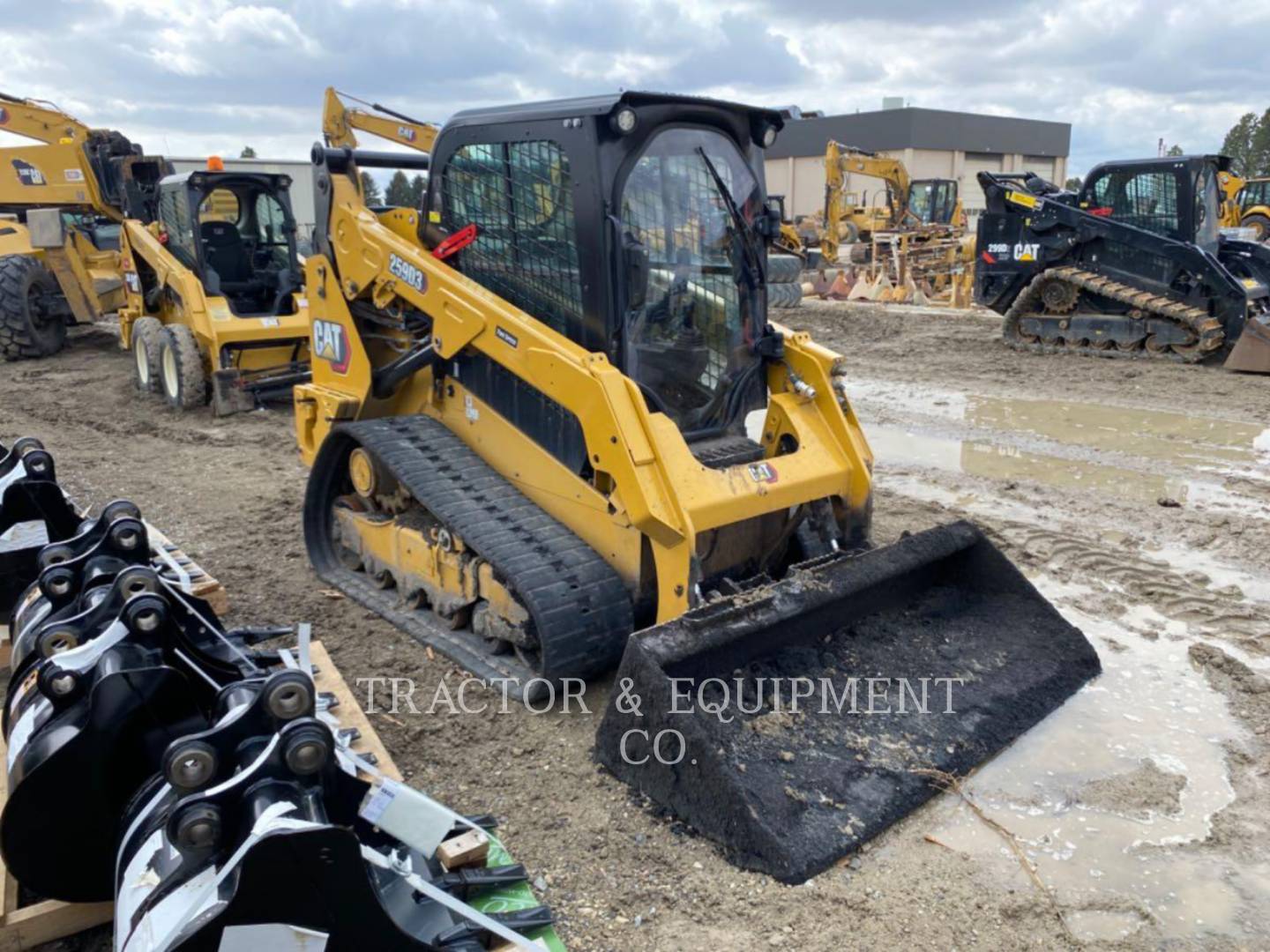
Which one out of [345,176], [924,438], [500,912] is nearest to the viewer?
[500,912]

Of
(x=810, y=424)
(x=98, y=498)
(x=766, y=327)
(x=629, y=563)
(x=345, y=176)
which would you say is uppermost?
(x=345, y=176)

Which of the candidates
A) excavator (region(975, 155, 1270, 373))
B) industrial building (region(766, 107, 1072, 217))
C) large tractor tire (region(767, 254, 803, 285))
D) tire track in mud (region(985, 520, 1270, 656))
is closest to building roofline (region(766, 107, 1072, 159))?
industrial building (region(766, 107, 1072, 217))

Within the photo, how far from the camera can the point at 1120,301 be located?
466 inches

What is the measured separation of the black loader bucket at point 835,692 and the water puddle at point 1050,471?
300 centimetres

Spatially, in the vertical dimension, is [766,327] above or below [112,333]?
above

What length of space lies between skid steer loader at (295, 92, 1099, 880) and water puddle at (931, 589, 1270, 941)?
5.7 inches

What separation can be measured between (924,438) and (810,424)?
4.27m

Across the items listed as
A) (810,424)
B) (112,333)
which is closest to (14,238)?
(112,333)

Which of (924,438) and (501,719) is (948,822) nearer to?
(501,719)

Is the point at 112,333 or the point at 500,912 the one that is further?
the point at 112,333

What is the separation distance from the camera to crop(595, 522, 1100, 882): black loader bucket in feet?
9.91

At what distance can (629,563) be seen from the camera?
3.82m

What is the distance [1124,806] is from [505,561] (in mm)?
2290

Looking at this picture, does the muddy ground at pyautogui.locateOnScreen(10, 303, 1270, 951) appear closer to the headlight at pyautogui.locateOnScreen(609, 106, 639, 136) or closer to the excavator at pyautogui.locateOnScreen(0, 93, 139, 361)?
the headlight at pyautogui.locateOnScreen(609, 106, 639, 136)
